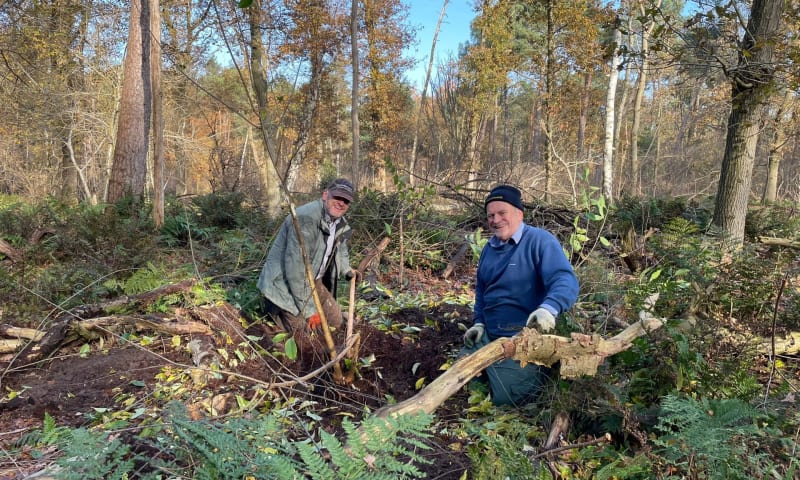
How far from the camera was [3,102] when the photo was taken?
12.9m

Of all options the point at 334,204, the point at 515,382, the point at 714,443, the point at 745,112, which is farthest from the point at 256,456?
the point at 745,112

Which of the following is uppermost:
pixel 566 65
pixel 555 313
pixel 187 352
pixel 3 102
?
pixel 566 65

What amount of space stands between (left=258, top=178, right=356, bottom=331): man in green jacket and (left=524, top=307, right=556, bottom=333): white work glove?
1672mm

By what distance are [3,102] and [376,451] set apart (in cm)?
1713

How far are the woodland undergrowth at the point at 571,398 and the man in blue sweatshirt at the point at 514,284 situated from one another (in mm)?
172

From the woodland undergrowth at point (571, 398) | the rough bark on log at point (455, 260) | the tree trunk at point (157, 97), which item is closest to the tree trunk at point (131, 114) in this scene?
the woodland undergrowth at point (571, 398)

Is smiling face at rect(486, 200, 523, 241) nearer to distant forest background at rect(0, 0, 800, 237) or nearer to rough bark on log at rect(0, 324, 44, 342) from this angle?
distant forest background at rect(0, 0, 800, 237)

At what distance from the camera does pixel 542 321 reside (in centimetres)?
249

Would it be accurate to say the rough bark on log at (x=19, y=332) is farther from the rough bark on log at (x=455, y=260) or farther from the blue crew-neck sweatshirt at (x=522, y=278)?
the rough bark on log at (x=455, y=260)

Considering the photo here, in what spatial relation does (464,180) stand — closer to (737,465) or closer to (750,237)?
(750,237)

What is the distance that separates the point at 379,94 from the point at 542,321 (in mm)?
22124

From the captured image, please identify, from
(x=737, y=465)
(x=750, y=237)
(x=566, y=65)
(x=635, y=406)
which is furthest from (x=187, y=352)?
(x=566, y=65)

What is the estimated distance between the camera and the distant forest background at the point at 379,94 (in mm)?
4730

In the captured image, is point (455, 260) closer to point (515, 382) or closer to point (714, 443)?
point (515, 382)
